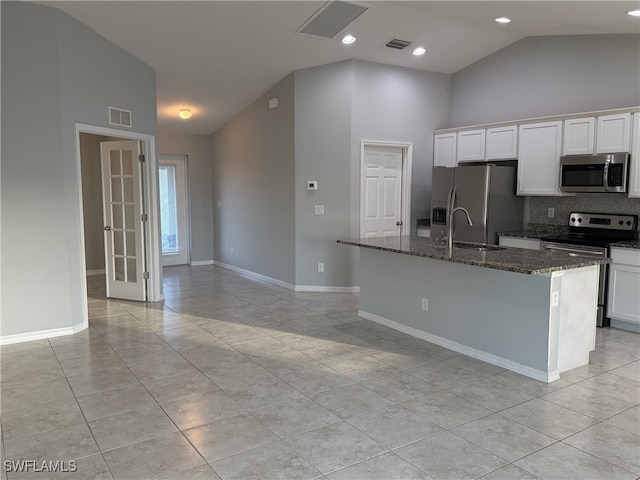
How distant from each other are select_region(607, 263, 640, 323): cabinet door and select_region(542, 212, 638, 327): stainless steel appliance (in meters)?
0.06

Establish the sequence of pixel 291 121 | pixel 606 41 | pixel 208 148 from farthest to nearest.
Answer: pixel 208 148 → pixel 291 121 → pixel 606 41

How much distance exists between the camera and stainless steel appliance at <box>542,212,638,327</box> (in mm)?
4699

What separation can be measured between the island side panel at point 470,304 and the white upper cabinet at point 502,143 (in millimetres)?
2290

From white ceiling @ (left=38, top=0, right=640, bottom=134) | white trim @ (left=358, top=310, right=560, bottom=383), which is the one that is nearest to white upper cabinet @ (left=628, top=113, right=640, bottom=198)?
white ceiling @ (left=38, top=0, right=640, bottom=134)

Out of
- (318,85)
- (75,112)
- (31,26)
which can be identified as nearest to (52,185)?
(75,112)

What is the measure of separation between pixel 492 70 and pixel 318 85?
2.38m

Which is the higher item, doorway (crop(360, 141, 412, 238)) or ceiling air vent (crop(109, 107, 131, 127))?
ceiling air vent (crop(109, 107, 131, 127))

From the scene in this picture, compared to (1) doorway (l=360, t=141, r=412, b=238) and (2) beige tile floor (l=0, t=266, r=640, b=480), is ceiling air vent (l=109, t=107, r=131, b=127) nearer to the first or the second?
(2) beige tile floor (l=0, t=266, r=640, b=480)

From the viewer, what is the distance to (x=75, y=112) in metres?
4.54

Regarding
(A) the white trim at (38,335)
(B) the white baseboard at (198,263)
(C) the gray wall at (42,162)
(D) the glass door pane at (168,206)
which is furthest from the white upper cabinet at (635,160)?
(D) the glass door pane at (168,206)

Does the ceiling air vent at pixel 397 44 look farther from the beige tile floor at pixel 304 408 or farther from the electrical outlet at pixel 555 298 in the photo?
the electrical outlet at pixel 555 298

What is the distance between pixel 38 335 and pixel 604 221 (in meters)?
5.90

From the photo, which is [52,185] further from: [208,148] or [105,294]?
[208,148]

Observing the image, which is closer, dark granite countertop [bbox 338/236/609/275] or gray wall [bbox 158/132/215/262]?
dark granite countertop [bbox 338/236/609/275]
